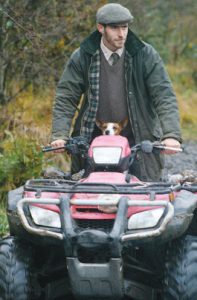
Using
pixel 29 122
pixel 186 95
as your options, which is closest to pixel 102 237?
pixel 29 122

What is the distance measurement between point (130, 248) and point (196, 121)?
14.4 meters

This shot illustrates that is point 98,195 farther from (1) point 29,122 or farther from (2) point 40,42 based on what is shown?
(1) point 29,122

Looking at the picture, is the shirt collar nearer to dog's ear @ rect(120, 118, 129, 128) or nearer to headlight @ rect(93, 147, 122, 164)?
dog's ear @ rect(120, 118, 129, 128)

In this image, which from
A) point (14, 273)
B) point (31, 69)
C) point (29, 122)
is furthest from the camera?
point (31, 69)

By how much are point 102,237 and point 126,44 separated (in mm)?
2422

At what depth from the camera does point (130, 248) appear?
6637 millimetres

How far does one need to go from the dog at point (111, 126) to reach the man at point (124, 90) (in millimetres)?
38

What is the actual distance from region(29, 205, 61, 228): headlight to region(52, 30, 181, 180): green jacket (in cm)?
155

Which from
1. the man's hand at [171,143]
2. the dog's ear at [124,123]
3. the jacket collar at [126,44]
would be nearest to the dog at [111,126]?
the dog's ear at [124,123]

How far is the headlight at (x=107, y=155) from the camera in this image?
6988 mm

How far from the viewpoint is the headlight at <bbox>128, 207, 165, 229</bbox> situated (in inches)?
251

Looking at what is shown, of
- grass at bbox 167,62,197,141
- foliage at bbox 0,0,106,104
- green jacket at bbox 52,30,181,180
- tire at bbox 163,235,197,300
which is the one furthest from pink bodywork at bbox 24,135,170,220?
grass at bbox 167,62,197,141

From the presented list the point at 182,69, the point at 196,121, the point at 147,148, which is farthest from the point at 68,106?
the point at 182,69

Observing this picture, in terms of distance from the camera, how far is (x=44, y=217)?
649cm
